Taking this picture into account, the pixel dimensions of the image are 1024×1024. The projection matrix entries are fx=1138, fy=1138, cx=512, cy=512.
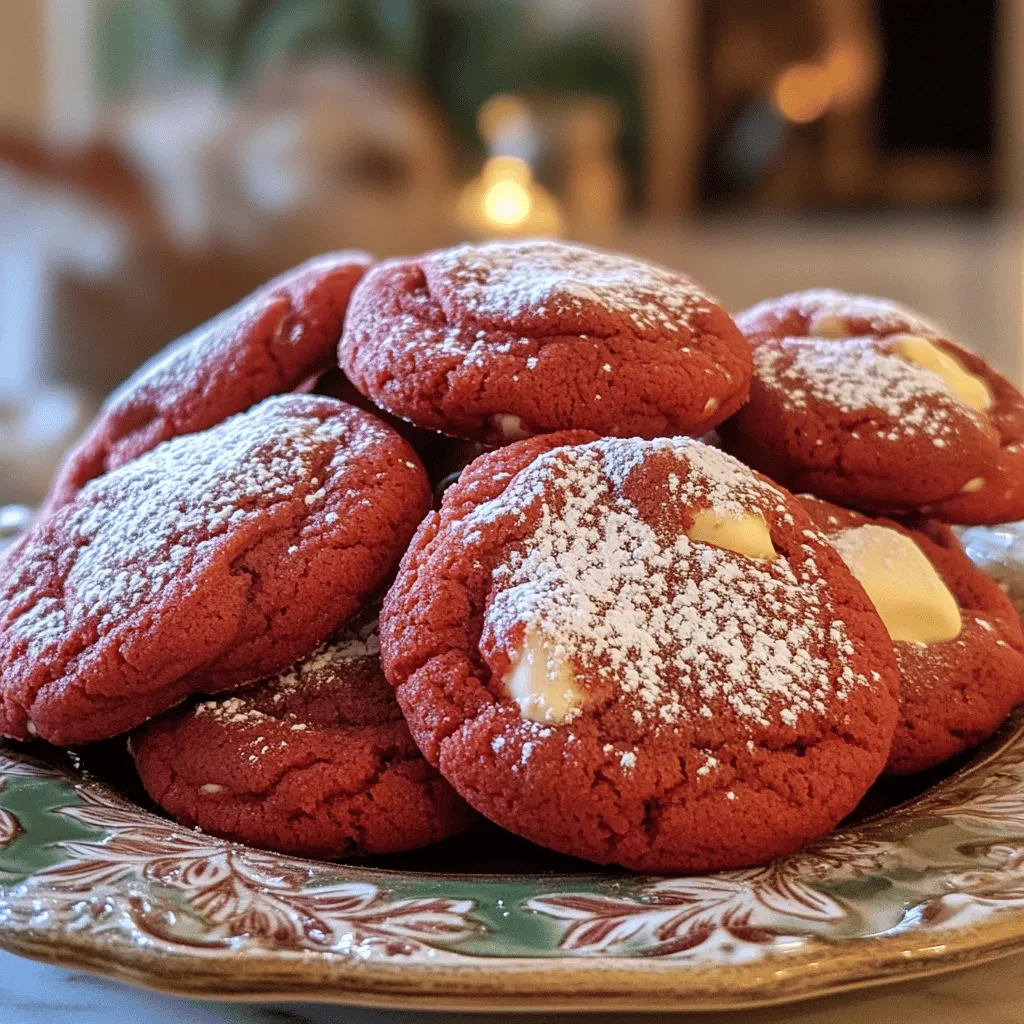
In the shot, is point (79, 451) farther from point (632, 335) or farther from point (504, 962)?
point (504, 962)

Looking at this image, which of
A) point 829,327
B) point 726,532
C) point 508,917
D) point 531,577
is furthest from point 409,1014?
point 829,327

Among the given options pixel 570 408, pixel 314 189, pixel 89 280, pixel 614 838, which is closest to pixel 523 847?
pixel 614 838

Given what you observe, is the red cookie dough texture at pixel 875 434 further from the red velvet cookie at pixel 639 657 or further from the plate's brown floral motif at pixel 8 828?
the plate's brown floral motif at pixel 8 828

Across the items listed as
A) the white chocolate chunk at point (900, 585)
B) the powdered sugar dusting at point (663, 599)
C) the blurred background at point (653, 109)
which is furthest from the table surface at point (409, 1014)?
the blurred background at point (653, 109)

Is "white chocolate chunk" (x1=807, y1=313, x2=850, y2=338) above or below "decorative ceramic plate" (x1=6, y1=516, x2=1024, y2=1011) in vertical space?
above

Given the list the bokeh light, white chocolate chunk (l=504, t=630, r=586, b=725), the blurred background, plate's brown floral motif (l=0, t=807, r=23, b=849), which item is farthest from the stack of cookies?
the bokeh light

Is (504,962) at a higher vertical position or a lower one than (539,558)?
lower

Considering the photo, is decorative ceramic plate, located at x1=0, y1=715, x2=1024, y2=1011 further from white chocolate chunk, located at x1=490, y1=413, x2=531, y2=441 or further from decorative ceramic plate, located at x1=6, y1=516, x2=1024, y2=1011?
white chocolate chunk, located at x1=490, y1=413, x2=531, y2=441
